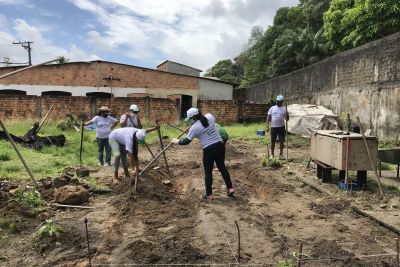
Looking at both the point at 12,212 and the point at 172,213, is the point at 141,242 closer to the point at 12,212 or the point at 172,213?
the point at 172,213

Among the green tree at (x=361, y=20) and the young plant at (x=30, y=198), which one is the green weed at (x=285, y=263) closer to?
the young plant at (x=30, y=198)

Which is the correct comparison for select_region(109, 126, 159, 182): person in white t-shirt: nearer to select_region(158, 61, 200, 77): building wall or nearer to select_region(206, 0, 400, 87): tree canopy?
select_region(206, 0, 400, 87): tree canopy

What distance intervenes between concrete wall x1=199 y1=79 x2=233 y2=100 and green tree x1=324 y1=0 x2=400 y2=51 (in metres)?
11.6

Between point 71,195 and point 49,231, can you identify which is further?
point 71,195

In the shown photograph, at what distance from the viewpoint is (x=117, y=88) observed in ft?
103

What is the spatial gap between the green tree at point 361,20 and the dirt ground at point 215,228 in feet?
40.0

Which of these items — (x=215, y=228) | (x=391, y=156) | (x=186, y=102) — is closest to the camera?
(x=215, y=228)

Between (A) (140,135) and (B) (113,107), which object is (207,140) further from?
(B) (113,107)

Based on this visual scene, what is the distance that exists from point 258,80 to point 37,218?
35.0 meters

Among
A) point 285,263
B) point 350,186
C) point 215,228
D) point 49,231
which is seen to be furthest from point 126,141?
point 285,263

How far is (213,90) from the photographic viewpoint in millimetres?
33531

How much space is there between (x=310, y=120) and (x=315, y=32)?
61.3 feet

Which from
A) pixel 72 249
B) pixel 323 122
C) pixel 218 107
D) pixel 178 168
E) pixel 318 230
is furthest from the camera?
A: pixel 218 107

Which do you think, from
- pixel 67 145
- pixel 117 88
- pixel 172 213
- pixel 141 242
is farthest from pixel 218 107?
pixel 141 242
